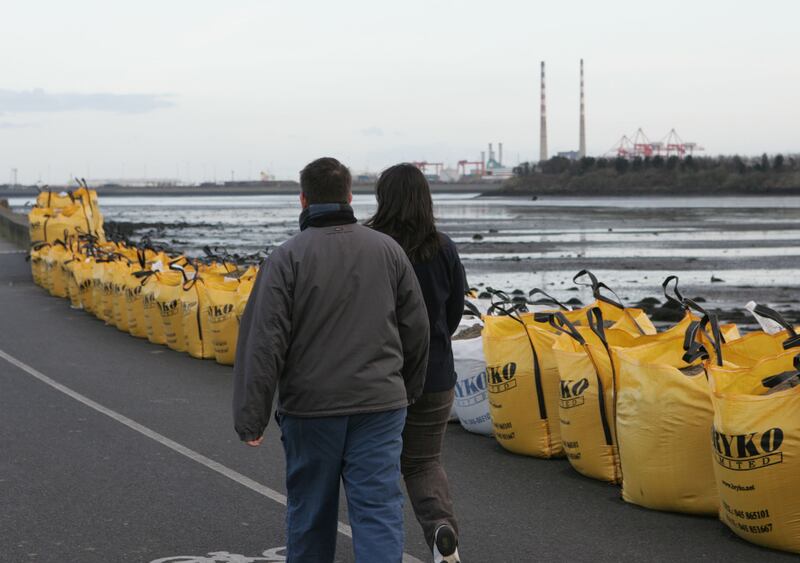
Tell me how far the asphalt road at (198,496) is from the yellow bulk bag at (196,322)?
174 cm

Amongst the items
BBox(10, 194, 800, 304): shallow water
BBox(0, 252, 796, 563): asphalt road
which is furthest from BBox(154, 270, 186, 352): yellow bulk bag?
BBox(10, 194, 800, 304): shallow water

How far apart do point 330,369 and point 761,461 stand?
85.5 inches

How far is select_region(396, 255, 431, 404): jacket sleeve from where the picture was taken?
4.36 m

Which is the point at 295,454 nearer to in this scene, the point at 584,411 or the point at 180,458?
the point at 584,411

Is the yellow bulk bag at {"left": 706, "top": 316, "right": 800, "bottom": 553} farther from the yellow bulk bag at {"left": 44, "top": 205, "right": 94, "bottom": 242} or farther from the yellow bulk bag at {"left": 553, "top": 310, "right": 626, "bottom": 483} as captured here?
the yellow bulk bag at {"left": 44, "top": 205, "right": 94, "bottom": 242}

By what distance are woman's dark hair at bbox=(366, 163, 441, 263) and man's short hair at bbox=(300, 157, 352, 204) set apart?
52 cm

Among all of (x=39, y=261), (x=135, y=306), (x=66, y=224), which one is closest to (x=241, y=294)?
(x=135, y=306)

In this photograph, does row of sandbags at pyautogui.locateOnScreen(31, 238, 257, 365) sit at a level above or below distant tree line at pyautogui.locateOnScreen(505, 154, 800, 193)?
above

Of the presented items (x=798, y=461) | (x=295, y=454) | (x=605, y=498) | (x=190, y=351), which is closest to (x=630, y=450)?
(x=605, y=498)

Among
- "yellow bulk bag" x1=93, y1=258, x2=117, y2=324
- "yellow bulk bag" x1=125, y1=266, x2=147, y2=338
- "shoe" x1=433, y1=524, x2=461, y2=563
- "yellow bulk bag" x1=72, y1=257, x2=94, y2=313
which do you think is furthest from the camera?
"yellow bulk bag" x1=72, y1=257, x2=94, y2=313

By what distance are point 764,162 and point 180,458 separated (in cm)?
11174

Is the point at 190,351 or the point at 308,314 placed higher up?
the point at 308,314

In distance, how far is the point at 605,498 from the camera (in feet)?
20.9

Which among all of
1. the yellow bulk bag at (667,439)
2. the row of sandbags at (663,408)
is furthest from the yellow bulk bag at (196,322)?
the yellow bulk bag at (667,439)
